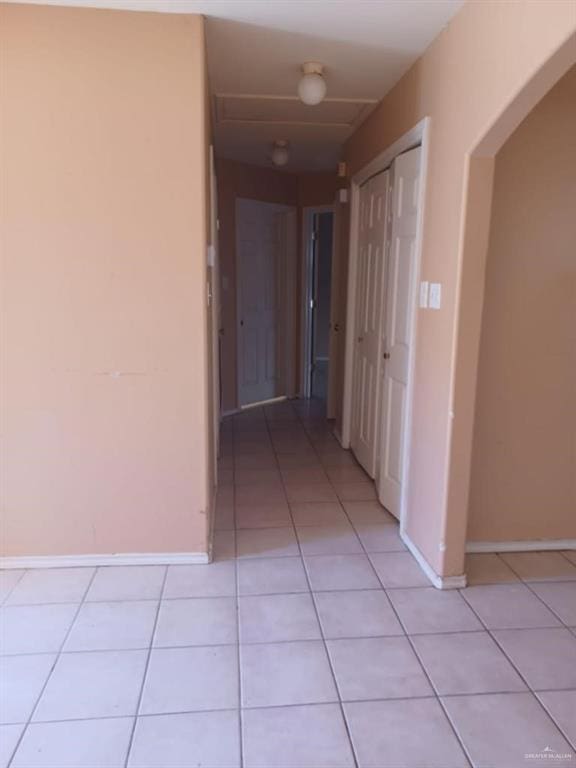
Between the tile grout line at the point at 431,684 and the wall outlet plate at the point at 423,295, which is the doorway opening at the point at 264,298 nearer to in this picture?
the wall outlet plate at the point at 423,295

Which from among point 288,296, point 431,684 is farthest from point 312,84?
point 288,296

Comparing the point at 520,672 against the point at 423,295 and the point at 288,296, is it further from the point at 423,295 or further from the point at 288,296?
the point at 288,296

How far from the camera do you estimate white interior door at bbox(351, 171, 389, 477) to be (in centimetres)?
342

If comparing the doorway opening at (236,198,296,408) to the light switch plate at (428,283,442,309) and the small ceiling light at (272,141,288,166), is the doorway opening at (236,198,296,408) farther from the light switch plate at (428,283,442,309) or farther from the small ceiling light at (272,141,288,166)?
the light switch plate at (428,283,442,309)

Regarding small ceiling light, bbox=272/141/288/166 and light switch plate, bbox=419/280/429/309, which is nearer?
light switch plate, bbox=419/280/429/309

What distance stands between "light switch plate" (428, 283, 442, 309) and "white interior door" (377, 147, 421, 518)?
0.81 ft

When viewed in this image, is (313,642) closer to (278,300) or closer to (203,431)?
(203,431)

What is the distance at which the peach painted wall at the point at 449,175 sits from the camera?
1.80 metres

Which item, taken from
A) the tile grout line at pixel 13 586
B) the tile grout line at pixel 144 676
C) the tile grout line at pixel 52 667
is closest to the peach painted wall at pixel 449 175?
the tile grout line at pixel 144 676

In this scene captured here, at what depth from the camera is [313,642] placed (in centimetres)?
206

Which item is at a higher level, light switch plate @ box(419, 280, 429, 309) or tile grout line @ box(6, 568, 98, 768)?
light switch plate @ box(419, 280, 429, 309)

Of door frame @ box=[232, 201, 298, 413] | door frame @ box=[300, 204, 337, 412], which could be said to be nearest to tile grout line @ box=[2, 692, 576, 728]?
door frame @ box=[232, 201, 298, 413]

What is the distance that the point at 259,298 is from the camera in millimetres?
5605

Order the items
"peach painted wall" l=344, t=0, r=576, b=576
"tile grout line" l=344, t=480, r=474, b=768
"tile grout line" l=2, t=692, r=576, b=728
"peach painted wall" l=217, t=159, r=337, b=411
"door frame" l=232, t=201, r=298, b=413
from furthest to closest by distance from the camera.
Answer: "door frame" l=232, t=201, r=298, b=413 < "peach painted wall" l=217, t=159, r=337, b=411 < "peach painted wall" l=344, t=0, r=576, b=576 < "tile grout line" l=2, t=692, r=576, b=728 < "tile grout line" l=344, t=480, r=474, b=768
